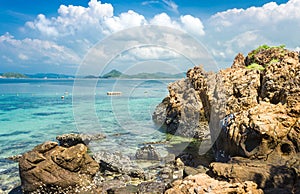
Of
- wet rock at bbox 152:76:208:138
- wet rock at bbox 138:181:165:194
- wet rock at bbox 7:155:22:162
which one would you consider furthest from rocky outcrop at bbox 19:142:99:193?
wet rock at bbox 152:76:208:138

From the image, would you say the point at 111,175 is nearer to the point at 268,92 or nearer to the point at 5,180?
the point at 5,180

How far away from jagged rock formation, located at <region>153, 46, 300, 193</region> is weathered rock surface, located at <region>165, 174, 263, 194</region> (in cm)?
82

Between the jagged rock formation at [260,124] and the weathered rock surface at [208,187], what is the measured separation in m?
0.82

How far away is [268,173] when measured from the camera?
22.5 feet

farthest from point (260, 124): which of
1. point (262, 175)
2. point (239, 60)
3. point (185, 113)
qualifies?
point (239, 60)

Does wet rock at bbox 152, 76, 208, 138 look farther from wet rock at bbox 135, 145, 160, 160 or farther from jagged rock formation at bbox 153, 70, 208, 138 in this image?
wet rock at bbox 135, 145, 160, 160

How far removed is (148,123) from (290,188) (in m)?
23.3

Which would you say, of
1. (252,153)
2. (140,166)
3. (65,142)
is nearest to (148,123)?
(65,142)

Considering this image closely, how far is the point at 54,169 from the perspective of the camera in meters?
11.0

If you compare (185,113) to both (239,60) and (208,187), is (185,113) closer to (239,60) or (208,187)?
(239,60)

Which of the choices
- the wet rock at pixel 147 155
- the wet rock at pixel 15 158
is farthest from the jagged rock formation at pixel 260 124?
the wet rock at pixel 15 158

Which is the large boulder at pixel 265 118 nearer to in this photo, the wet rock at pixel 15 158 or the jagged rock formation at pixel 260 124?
the jagged rock formation at pixel 260 124

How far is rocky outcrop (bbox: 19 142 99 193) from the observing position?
34.7ft

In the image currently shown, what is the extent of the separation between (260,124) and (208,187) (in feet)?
13.7
